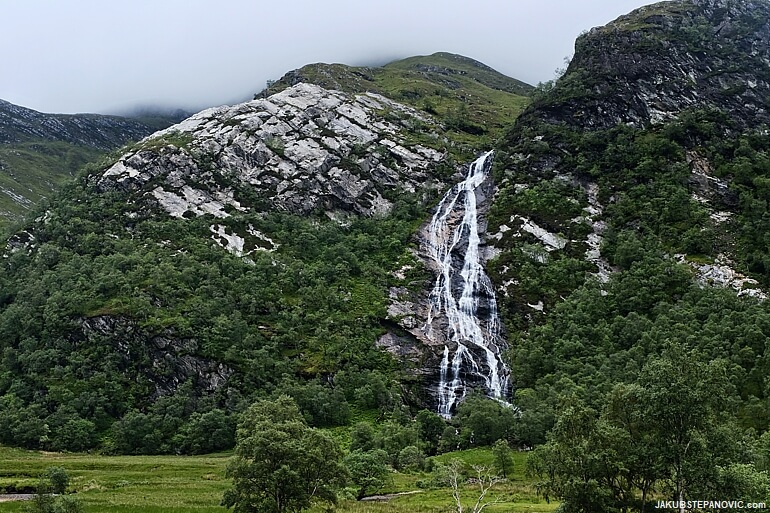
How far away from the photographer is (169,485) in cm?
5147

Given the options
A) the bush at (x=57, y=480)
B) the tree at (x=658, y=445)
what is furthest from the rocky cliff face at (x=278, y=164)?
the tree at (x=658, y=445)

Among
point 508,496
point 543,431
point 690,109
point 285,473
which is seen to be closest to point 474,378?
point 543,431

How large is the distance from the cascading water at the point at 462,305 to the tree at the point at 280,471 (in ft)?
190

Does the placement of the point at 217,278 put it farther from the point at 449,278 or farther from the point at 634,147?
the point at 634,147

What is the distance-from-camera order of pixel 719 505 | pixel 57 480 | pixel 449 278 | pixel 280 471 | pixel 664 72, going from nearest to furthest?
1. pixel 719 505
2. pixel 280 471
3. pixel 57 480
4. pixel 449 278
5. pixel 664 72

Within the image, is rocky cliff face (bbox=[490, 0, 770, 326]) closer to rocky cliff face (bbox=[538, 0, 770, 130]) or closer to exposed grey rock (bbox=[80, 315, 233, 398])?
rocky cliff face (bbox=[538, 0, 770, 130])

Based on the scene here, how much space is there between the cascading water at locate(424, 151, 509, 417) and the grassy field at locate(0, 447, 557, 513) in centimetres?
2026

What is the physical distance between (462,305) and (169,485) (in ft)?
219

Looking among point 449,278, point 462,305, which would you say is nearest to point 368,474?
point 462,305

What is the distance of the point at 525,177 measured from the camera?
140 metres

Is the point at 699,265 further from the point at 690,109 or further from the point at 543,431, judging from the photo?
the point at 690,109

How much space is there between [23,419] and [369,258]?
228ft

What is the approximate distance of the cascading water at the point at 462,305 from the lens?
9094 centimetres

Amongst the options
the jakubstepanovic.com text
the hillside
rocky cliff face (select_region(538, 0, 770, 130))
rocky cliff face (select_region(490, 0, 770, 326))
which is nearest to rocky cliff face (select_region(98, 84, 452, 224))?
the hillside
